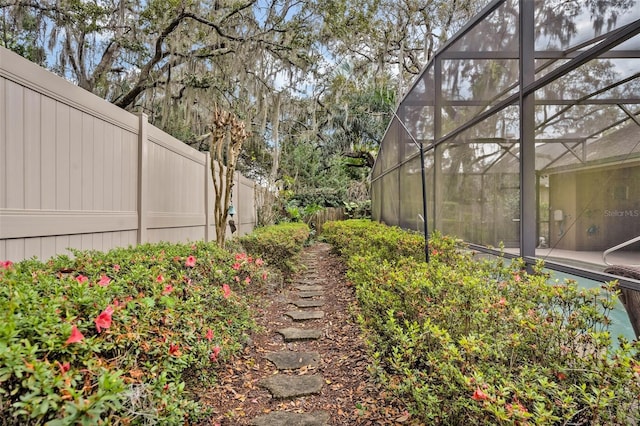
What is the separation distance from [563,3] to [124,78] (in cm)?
949

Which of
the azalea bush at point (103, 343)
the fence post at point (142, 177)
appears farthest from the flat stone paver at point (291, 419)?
the fence post at point (142, 177)

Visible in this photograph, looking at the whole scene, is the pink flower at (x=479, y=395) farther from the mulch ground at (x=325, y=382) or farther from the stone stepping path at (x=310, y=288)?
the stone stepping path at (x=310, y=288)

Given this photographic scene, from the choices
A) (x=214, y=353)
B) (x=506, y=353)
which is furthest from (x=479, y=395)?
(x=214, y=353)

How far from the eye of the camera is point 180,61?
749 cm

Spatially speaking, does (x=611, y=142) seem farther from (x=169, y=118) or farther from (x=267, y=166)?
(x=267, y=166)

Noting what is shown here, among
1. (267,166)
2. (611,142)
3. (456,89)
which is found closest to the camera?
(611,142)

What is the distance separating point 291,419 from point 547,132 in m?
2.60

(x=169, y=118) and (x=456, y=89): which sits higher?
(x=169, y=118)

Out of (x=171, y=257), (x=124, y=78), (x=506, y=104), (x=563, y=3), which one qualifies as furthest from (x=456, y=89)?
(x=124, y=78)

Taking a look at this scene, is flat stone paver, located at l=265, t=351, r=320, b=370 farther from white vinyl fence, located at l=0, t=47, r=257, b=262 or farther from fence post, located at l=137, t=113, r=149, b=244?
fence post, located at l=137, t=113, r=149, b=244

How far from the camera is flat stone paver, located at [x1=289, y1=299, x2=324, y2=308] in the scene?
3.97m

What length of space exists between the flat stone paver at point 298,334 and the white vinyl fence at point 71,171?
1710 millimetres

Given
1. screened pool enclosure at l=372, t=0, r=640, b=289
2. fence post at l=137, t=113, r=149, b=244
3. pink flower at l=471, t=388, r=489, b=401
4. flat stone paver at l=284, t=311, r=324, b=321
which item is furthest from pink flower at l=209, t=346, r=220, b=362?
screened pool enclosure at l=372, t=0, r=640, b=289

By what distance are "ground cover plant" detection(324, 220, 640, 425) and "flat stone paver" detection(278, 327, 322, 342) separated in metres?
0.78
